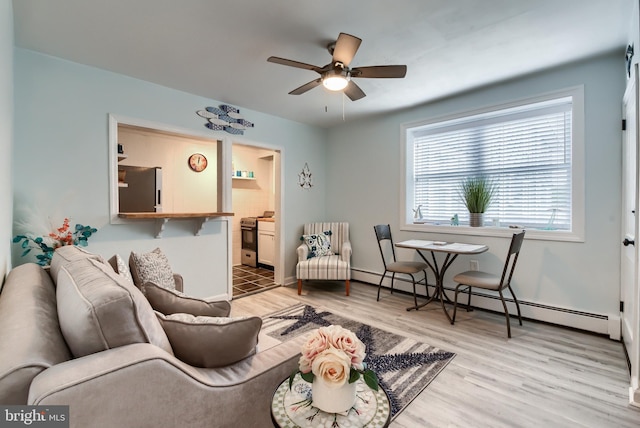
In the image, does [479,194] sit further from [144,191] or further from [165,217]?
[144,191]

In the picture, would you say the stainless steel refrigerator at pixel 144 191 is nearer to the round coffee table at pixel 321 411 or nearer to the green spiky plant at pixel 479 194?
the round coffee table at pixel 321 411

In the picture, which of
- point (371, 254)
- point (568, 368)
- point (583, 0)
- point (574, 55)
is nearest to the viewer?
point (583, 0)

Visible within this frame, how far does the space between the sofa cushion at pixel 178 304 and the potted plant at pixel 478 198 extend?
307 centimetres

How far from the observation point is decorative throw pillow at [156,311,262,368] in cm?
111

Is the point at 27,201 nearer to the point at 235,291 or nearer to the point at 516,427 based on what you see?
the point at 235,291

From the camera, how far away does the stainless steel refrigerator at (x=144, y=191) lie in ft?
12.1

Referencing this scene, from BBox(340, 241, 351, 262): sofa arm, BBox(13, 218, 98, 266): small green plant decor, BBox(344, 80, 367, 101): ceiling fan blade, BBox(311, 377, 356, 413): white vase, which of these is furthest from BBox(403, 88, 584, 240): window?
BBox(13, 218, 98, 266): small green plant decor

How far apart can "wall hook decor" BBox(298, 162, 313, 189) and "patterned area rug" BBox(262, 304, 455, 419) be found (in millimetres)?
2035

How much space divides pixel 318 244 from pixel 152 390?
11.7 feet

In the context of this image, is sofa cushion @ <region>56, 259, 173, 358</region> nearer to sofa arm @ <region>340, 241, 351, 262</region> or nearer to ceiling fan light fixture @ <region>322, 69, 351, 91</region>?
ceiling fan light fixture @ <region>322, 69, 351, 91</region>

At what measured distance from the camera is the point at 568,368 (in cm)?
222

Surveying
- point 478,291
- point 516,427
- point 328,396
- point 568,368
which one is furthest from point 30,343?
point 478,291

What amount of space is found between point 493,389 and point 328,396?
5.37 ft

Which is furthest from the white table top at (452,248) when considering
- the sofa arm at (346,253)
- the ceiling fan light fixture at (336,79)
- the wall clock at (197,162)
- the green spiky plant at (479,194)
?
the wall clock at (197,162)
